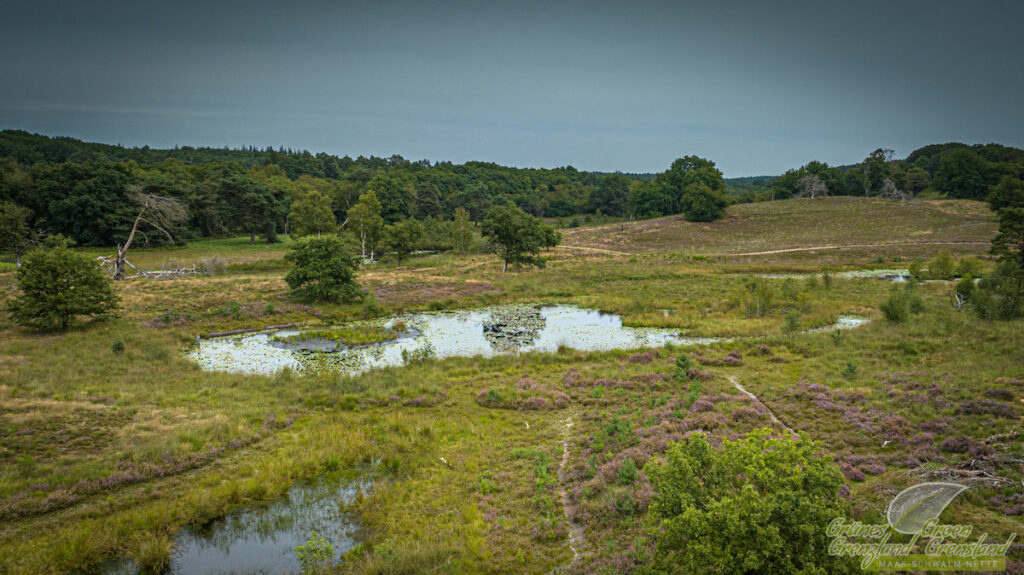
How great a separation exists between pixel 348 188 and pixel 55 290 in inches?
2973

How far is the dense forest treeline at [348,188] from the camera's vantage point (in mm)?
62562

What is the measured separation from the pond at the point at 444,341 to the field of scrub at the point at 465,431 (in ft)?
5.34

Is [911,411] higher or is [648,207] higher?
[648,207]

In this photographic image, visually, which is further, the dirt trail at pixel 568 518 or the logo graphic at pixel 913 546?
the dirt trail at pixel 568 518

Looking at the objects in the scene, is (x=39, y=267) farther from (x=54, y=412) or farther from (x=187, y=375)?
(x=54, y=412)

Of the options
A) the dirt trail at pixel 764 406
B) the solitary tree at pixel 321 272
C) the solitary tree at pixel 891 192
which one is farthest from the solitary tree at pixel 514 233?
the solitary tree at pixel 891 192

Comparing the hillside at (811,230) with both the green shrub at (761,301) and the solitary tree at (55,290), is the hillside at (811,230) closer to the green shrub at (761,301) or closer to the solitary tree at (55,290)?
the green shrub at (761,301)

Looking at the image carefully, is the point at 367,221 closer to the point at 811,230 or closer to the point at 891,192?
the point at 811,230

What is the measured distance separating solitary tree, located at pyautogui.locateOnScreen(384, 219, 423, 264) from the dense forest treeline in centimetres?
1300

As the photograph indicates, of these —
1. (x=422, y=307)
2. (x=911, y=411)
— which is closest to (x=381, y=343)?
(x=422, y=307)

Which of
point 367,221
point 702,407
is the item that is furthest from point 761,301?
point 367,221

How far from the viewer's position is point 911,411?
1377 cm

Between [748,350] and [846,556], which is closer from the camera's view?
[846,556]

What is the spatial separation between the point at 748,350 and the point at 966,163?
420 ft
